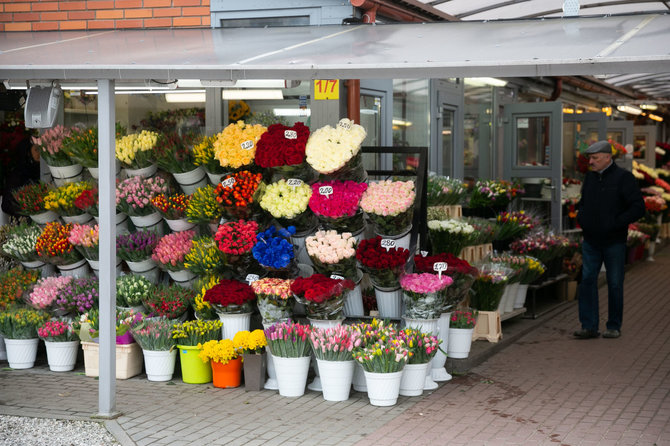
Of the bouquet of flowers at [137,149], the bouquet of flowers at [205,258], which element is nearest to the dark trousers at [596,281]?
Result: the bouquet of flowers at [205,258]

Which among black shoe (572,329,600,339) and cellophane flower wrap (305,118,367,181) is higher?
cellophane flower wrap (305,118,367,181)

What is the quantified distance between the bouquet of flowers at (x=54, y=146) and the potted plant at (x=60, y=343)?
1.66 m

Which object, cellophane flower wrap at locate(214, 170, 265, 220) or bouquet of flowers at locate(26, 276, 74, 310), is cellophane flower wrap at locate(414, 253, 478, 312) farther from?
bouquet of flowers at locate(26, 276, 74, 310)

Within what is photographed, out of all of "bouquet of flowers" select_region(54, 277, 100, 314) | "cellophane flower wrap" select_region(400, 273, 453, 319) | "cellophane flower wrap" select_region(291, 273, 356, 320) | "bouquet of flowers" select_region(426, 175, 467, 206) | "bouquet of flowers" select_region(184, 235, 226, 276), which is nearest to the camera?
"cellophane flower wrap" select_region(291, 273, 356, 320)

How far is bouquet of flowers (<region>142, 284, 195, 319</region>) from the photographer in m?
7.54

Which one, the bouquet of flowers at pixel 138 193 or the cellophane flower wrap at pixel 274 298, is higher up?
the bouquet of flowers at pixel 138 193

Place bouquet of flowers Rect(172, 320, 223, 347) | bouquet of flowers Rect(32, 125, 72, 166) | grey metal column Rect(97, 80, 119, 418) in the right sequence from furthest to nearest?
bouquet of flowers Rect(32, 125, 72, 166) < bouquet of flowers Rect(172, 320, 223, 347) < grey metal column Rect(97, 80, 119, 418)

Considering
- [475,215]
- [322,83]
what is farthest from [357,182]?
[475,215]

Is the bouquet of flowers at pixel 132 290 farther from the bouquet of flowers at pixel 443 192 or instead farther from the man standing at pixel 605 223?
the man standing at pixel 605 223

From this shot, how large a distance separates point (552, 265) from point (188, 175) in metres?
5.13

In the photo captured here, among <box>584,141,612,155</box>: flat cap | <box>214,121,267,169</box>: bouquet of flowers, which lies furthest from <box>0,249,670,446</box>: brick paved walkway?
<box>584,141,612,155</box>: flat cap

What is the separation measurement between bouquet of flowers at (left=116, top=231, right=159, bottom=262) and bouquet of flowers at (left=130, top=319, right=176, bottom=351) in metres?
0.84

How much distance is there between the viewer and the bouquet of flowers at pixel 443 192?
8.99m

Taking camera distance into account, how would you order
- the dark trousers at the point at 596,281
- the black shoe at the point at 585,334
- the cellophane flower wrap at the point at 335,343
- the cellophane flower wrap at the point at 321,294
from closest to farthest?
the cellophane flower wrap at the point at 335,343, the cellophane flower wrap at the point at 321,294, the dark trousers at the point at 596,281, the black shoe at the point at 585,334
